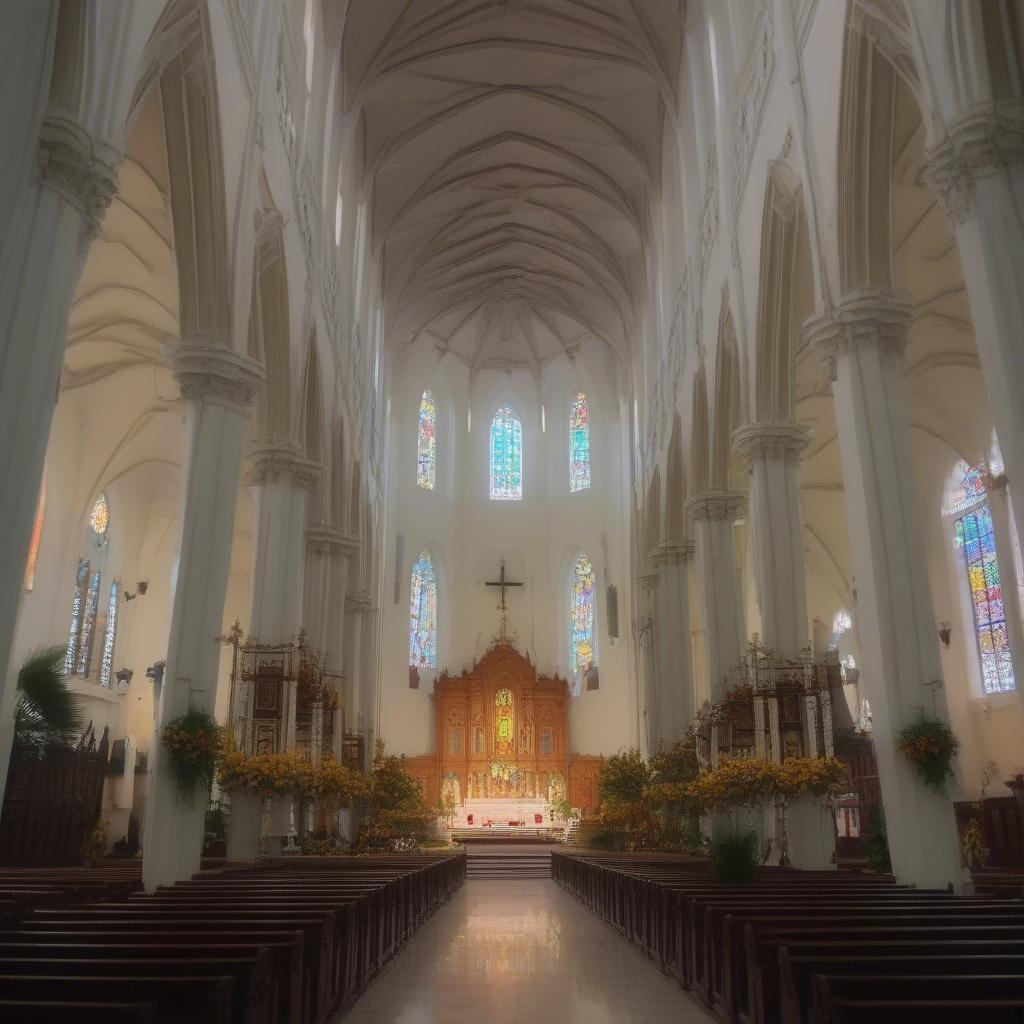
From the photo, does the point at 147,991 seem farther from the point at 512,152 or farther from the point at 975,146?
the point at 512,152

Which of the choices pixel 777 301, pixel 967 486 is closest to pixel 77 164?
pixel 777 301

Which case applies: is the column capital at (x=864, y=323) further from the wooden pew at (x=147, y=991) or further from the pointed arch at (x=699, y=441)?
the wooden pew at (x=147, y=991)

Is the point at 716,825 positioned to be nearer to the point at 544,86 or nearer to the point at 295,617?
the point at 295,617

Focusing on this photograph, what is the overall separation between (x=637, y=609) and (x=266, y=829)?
19810 mm

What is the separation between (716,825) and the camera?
17812 millimetres

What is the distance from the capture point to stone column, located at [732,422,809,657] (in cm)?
1462

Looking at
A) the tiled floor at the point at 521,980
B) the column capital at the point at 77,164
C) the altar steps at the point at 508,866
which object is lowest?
the tiled floor at the point at 521,980

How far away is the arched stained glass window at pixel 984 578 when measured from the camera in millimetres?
23016

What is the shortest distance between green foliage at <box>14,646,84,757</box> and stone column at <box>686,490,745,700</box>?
1041 centimetres

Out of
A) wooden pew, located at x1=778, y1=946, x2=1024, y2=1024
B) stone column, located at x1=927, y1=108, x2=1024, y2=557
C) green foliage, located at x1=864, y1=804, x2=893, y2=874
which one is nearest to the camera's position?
wooden pew, located at x1=778, y1=946, x2=1024, y2=1024

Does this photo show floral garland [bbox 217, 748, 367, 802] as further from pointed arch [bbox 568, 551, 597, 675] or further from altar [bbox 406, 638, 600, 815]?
pointed arch [bbox 568, 551, 597, 675]

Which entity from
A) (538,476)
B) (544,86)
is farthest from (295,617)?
(538,476)

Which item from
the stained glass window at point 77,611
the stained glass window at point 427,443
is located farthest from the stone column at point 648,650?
the stained glass window at point 77,611

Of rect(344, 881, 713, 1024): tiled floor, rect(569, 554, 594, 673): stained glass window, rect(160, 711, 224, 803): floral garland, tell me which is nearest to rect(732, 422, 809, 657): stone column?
rect(344, 881, 713, 1024): tiled floor
